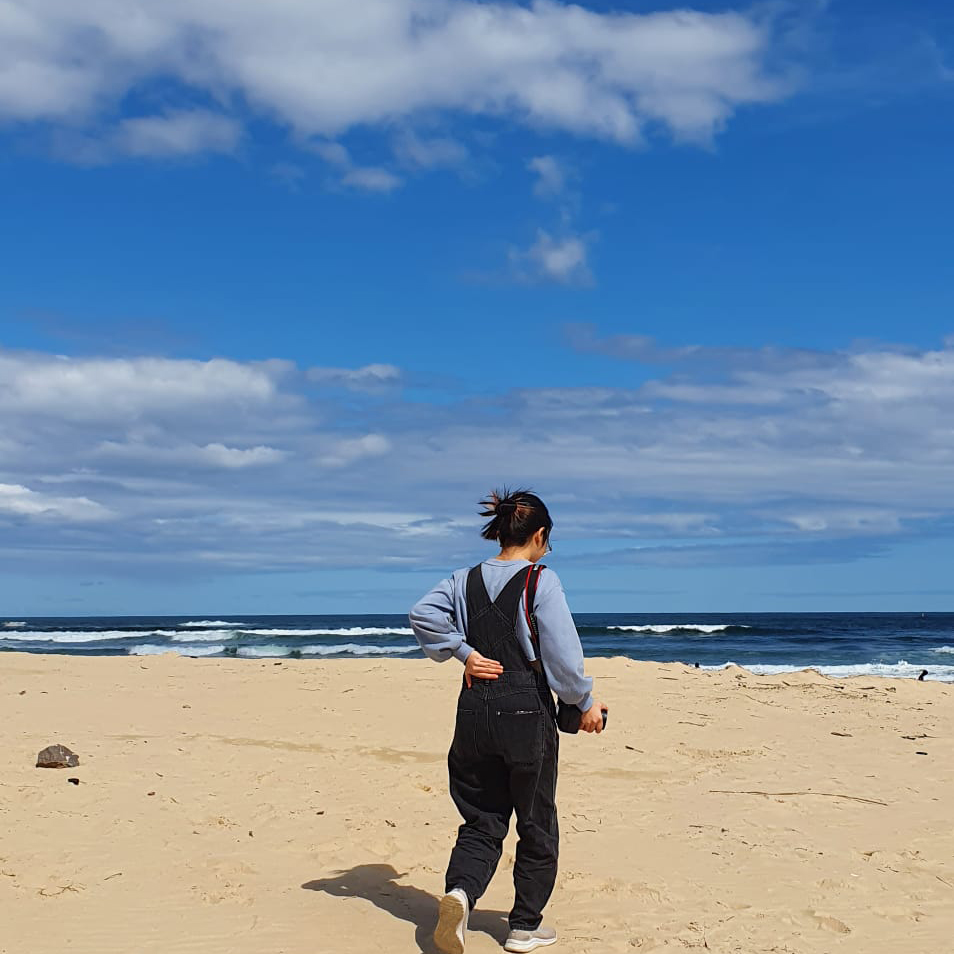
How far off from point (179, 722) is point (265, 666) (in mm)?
5901

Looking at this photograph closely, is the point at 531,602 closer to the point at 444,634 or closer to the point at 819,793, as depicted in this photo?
the point at 444,634

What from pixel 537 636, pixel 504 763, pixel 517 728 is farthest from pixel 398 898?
pixel 537 636

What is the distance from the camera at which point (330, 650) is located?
3484 centimetres

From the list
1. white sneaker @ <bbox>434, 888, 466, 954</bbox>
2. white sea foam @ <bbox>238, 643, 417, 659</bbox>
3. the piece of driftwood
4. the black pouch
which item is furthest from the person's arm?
white sea foam @ <bbox>238, 643, 417, 659</bbox>

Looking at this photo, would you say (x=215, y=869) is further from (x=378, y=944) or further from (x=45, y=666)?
(x=45, y=666)

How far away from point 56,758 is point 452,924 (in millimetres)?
4419

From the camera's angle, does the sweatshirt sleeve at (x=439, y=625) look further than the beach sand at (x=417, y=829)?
No

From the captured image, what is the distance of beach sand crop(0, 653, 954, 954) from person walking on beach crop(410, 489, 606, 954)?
419 mm

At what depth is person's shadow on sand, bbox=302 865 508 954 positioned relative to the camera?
4.45 metres

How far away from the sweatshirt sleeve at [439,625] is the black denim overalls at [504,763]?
0.24ft

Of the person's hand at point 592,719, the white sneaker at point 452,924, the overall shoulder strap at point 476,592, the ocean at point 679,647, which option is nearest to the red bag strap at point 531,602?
the overall shoulder strap at point 476,592

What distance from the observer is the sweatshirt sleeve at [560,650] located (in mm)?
4020

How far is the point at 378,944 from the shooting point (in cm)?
424

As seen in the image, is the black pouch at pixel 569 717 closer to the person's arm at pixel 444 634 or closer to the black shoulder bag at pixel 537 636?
the black shoulder bag at pixel 537 636
